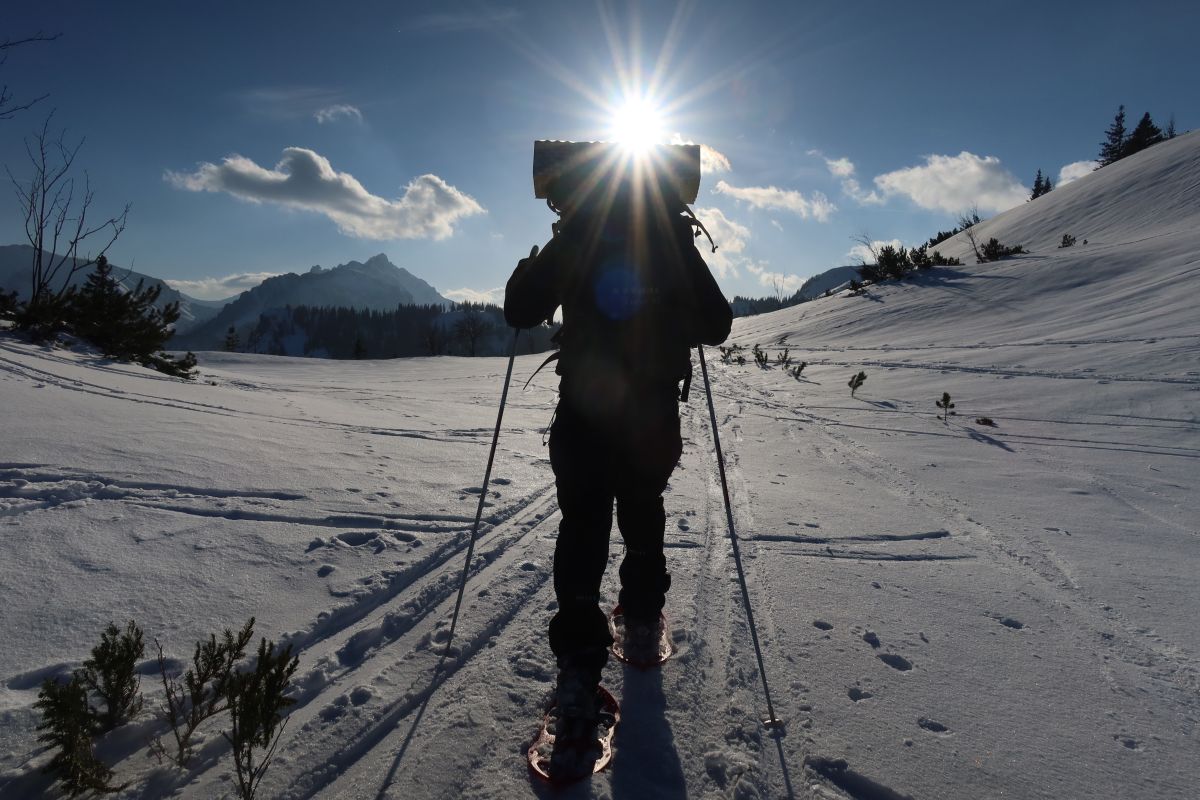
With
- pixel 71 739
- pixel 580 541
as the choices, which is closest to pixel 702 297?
pixel 580 541

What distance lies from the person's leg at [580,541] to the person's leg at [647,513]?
16 cm

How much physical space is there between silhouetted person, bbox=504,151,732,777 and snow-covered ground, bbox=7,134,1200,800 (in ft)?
1.84

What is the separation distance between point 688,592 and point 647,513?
0.74 meters

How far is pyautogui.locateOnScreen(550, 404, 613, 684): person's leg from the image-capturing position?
177cm

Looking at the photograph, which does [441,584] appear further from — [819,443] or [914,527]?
[819,443]

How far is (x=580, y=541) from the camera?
72.3 inches

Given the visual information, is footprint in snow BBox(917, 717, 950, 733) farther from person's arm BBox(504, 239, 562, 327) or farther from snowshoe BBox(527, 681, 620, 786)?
person's arm BBox(504, 239, 562, 327)

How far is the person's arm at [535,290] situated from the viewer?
188cm

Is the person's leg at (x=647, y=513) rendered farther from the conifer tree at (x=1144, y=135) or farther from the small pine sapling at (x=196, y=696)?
the conifer tree at (x=1144, y=135)

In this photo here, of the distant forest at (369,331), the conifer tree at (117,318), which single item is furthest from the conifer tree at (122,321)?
the distant forest at (369,331)

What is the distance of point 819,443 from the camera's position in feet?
19.6

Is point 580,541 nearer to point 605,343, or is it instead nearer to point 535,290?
point 605,343

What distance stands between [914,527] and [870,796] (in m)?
2.37

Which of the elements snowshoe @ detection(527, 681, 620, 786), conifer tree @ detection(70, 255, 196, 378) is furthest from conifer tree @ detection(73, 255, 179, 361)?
snowshoe @ detection(527, 681, 620, 786)
